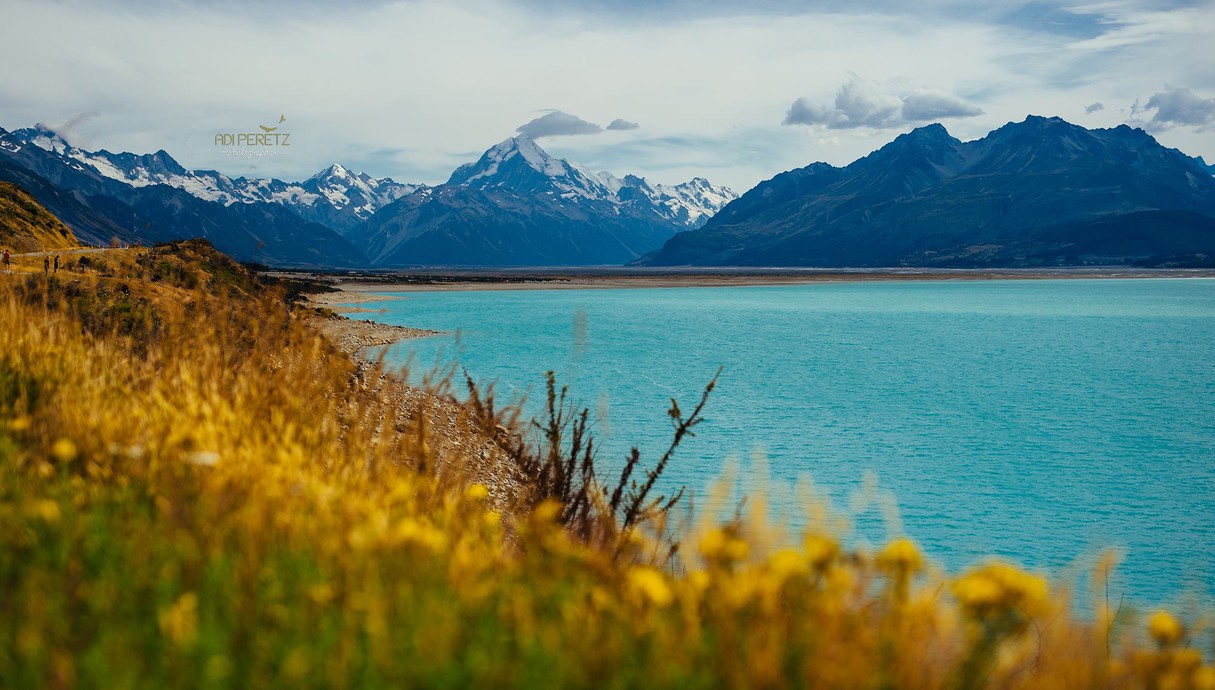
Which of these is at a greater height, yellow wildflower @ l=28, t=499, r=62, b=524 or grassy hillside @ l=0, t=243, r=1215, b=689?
yellow wildflower @ l=28, t=499, r=62, b=524

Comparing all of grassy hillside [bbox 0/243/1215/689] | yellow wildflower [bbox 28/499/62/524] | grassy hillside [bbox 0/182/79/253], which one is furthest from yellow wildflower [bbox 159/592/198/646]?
grassy hillside [bbox 0/182/79/253]

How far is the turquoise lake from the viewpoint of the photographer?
17.9 meters

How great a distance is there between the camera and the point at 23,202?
60375mm

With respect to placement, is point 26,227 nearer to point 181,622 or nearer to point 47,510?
point 47,510

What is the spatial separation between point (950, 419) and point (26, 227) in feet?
188

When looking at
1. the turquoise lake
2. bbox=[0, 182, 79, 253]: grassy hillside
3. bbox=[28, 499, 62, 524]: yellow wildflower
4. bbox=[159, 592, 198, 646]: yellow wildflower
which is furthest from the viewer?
bbox=[0, 182, 79, 253]: grassy hillside

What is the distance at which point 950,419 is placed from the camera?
3167cm

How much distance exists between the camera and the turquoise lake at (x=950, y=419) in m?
17.9

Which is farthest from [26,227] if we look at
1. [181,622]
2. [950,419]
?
[181,622]

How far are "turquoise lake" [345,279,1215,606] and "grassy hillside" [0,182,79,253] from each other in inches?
955

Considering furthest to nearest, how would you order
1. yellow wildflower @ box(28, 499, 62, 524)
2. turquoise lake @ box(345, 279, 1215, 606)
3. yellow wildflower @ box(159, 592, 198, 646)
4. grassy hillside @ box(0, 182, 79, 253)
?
grassy hillside @ box(0, 182, 79, 253)
turquoise lake @ box(345, 279, 1215, 606)
yellow wildflower @ box(28, 499, 62, 524)
yellow wildflower @ box(159, 592, 198, 646)

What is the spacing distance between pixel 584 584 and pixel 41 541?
2.90 metres

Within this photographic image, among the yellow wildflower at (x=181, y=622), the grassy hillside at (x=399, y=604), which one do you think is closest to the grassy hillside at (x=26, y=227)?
the grassy hillside at (x=399, y=604)

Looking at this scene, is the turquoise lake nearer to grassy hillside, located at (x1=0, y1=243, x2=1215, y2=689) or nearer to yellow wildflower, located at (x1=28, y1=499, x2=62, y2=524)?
grassy hillside, located at (x1=0, y1=243, x2=1215, y2=689)
